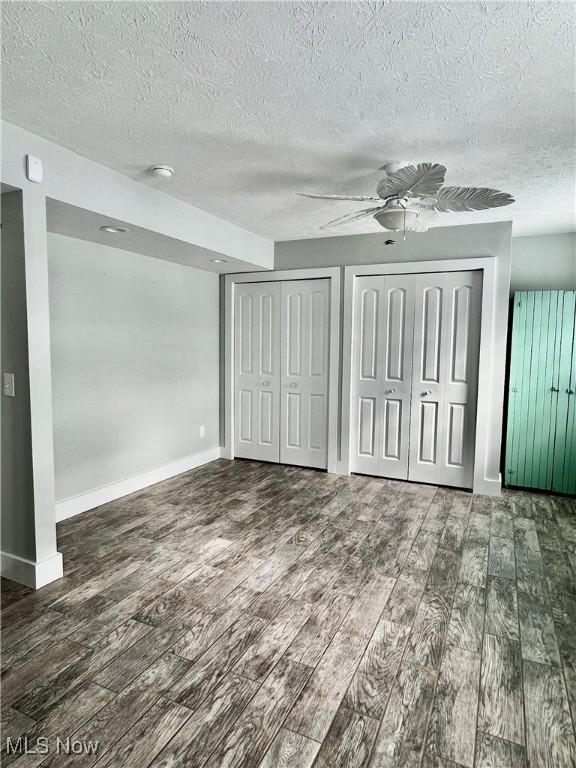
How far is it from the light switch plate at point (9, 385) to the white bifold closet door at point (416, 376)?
10.2 feet

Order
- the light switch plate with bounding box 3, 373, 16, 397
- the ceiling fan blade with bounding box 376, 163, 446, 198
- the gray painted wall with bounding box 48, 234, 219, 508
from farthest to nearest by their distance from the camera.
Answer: the gray painted wall with bounding box 48, 234, 219, 508
the light switch plate with bounding box 3, 373, 16, 397
the ceiling fan blade with bounding box 376, 163, 446, 198

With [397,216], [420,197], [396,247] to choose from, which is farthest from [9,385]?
[396,247]

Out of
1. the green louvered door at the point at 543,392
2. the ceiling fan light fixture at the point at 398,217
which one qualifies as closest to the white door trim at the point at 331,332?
the green louvered door at the point at 543,392

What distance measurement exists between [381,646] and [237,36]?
2.61 metres

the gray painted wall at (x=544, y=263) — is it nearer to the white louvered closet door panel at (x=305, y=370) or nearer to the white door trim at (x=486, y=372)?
the white door trim at (x=486, y=372)

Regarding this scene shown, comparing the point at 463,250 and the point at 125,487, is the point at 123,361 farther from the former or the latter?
the point at 463,250

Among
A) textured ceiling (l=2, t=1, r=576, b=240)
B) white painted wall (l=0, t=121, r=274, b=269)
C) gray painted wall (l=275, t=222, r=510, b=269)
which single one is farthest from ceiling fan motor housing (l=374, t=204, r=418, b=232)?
gray painted wall (l=275, t=222, r=510, b=269)

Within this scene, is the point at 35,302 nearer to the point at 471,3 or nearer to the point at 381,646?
the point at 471,3

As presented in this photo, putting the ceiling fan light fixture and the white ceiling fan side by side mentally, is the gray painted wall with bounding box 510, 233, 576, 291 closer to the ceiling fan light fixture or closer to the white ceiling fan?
the white ceiling fan

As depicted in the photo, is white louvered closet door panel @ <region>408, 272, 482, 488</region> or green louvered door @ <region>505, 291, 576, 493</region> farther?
white louvered closet door panel @ <region>408, 272, 482, 488</region>

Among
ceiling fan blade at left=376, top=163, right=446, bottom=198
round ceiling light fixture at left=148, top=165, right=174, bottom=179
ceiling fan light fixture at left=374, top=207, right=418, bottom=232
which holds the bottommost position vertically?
ceiling fan light fixture at left=374, top=207, right=418, bottom=232

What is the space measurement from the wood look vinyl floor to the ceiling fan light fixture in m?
2.11

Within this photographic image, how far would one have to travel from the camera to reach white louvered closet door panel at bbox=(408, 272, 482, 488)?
13.7 ft

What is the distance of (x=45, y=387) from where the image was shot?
8.30ft
